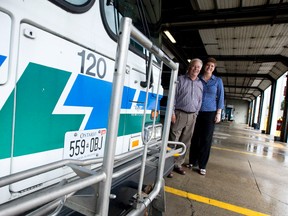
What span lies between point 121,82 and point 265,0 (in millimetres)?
5508

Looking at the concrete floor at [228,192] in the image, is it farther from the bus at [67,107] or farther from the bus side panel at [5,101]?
the bus side panel at [5,101]

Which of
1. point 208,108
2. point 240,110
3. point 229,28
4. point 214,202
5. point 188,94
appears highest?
point 229,28

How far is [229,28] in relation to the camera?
6.22 meters

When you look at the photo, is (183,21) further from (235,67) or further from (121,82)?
(235,67)

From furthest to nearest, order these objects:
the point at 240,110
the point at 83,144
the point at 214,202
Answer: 1. the point at 240,110
2. the point at 214,202
3. the point at 83,144

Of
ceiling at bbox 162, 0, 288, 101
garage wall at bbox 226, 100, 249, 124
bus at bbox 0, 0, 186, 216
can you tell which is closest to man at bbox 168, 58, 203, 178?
bus at bbox 0, 0, 186, 216

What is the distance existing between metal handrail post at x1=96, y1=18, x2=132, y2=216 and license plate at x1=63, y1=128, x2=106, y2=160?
0.43 meters

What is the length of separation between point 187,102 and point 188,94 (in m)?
0.11

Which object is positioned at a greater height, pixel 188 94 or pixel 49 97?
pixel 188 94

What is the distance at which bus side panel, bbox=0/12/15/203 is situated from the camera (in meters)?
0.73

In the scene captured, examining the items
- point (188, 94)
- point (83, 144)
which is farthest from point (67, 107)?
point (188, 94)

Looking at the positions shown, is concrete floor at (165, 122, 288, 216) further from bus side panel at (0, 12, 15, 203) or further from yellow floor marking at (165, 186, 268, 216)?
bus side panel at (0, 12, 15, 203)

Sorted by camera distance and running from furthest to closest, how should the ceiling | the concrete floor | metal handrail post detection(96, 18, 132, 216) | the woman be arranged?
the ceiling → the woman → the concrete floor → metal handrail post detection(96, 18, 132, 216)

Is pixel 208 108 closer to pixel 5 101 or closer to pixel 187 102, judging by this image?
pixel 187 102
